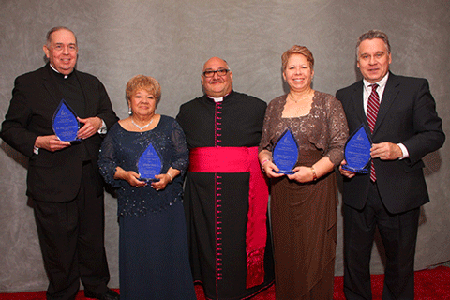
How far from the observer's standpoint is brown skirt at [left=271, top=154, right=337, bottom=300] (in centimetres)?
222

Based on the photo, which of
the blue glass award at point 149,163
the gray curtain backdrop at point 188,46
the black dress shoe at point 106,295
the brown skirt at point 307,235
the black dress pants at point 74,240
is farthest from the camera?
the gray curtain backdrop at point 188,46

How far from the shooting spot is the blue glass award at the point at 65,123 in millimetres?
2160

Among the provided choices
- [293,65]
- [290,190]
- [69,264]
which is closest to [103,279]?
[69,264]

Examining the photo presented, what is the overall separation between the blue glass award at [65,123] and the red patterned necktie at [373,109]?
6.54 ft

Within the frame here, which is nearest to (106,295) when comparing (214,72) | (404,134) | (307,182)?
(307,182)

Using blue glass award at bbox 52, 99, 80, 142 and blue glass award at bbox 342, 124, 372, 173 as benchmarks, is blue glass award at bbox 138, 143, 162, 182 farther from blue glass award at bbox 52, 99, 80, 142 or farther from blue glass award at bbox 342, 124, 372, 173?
blue glass award at bbox 342, 124, 372, 173

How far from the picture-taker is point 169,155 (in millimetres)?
2381

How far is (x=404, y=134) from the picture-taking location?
222 cm

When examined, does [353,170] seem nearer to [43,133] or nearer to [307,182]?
[307,182]

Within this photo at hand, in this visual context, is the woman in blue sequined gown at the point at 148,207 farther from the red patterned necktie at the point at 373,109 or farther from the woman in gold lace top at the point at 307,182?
the red patterned necktie at the point at 373,109

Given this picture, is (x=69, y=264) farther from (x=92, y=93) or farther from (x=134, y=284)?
(x=92, y=93)

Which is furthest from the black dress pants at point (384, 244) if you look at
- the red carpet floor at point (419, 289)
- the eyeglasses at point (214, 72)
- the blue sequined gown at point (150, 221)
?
the eyeglasses at point (214, 72)

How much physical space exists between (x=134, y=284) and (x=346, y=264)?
1.60 meters

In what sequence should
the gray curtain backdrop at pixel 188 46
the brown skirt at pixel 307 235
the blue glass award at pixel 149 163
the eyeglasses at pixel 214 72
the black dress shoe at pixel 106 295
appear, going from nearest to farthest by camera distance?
the blue glass award at pixel 149 163, the brown skirt at pixel 307 235, the eyeglasses at pixel 214 72, the black dress shoe at pixel 106 295, the gray curtain backdrop at pixel 188 46
